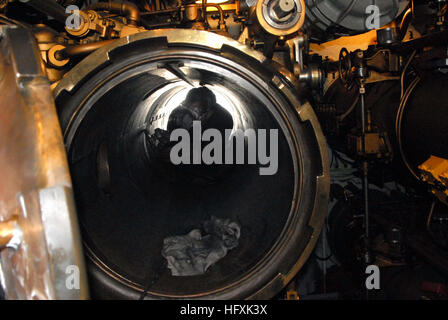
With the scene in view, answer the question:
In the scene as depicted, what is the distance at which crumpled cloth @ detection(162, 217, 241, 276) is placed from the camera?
1.95 metres

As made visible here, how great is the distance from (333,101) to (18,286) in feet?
10.0

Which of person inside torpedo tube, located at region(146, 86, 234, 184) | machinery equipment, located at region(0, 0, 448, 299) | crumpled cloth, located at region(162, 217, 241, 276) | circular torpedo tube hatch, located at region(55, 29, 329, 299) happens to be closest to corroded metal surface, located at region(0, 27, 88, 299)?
machinery equipment, located at region(0, 0, 448, 299)

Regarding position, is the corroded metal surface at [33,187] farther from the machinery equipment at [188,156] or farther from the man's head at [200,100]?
the man's head at [200,100]

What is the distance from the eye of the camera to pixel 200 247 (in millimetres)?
2188

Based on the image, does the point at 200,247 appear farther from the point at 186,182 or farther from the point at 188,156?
the point at 188,156

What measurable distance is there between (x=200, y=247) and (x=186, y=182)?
0.77 meters

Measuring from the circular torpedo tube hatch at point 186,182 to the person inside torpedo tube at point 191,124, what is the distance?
33mm

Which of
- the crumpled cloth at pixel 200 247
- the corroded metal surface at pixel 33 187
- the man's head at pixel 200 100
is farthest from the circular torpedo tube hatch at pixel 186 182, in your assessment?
the corroded metal surface at pixel 33 187

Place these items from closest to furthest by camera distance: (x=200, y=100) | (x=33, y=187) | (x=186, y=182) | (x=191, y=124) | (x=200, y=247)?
(x=33, y=187)
(x=200, y=247)
(x=186, y=182)
(x=200, y=100)
(x=191, y=124)

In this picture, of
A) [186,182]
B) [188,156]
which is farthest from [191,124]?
[186,182]

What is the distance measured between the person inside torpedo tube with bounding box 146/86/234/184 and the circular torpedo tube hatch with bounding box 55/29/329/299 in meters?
0.03

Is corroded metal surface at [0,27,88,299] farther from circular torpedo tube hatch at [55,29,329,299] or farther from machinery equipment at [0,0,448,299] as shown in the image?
circular torpedo tube hatch at [55,29,329,299]

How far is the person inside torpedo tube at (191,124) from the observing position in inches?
116

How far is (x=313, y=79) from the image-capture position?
156cm
